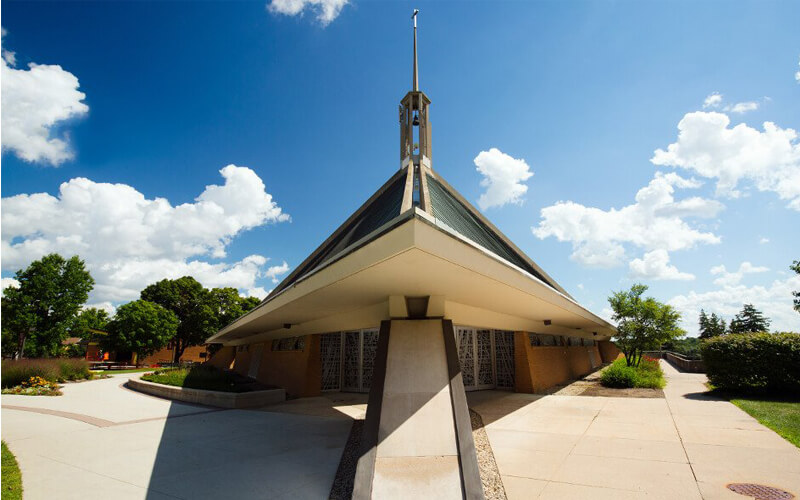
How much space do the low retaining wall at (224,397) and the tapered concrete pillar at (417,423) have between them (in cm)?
757

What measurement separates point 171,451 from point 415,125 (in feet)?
52.8

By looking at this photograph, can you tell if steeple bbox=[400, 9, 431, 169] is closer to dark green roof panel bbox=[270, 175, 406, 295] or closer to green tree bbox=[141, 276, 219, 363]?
dark green roof panel bbox=[270, 175, 406, 295]

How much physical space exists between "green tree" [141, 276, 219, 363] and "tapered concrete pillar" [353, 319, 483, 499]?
4425 centimetres

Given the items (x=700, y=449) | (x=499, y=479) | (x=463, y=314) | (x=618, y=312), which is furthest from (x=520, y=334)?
(x=618, y=312)

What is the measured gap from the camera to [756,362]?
11.8 metres

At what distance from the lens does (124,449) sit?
7.22 m

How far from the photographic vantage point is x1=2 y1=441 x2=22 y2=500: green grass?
188 inches

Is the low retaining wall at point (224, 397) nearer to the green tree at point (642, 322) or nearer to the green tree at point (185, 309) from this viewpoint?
the green tree at point (642, 322)

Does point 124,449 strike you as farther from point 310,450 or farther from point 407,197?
point 407,197

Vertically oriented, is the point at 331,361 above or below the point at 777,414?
above

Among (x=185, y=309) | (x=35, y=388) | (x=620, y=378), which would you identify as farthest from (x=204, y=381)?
(x=185, y=309)

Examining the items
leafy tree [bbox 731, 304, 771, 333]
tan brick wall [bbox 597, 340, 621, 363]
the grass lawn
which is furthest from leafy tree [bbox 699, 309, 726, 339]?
the grass lawn

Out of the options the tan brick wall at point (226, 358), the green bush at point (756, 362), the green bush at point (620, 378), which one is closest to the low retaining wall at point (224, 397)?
the green bush at point (620, 378)

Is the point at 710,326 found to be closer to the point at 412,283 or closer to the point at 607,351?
the point at 607,351
